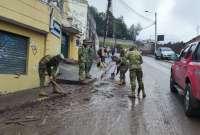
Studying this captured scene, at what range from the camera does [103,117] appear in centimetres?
991

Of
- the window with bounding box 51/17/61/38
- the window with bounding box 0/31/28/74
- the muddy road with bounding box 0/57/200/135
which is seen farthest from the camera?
the window with bounding box 51/17/61/38

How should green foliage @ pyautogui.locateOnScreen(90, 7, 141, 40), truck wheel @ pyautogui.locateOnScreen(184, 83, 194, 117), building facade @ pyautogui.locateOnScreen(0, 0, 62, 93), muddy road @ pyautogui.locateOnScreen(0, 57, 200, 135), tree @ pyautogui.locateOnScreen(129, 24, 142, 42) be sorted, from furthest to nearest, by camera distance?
1. tree @ pyautogui.locateOnScreen(129, 24, 142, 42)
2. green foliage @ pyautogui.locateOnScreen(90, 7, 141, 40)
3. building facade @ pyautogui.locateOnScreen(0, 0, 62, 93)
4. truck wheel @ pyautogui.locateOnScreen(184, 83, 194, 117)
5. muddy road @ pyautogui.locateOnScreen(0, 57, 200, 135)

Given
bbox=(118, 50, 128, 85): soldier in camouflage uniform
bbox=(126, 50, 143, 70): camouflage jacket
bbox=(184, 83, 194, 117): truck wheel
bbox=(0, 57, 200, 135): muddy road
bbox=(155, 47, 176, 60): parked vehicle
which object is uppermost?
bbox=(155, 47, 176, 60): parked vehicle

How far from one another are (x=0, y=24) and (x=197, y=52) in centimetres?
606

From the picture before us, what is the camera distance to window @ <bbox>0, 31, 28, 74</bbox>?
44.8 ft

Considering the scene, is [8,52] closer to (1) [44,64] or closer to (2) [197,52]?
(1) [44,64]

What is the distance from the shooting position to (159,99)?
43.4 ft

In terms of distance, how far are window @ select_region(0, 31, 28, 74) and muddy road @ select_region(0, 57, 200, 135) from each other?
7.40ft

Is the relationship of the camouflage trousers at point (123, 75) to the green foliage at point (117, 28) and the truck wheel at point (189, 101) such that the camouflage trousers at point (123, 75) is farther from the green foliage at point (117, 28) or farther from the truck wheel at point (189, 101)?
the green foliage at point (117, 28)

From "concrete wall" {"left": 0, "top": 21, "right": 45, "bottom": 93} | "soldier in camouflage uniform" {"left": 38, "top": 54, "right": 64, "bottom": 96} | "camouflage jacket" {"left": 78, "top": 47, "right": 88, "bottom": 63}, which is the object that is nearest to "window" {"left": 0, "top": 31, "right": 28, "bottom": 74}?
"concrete wall" {"left": 0, "top": 21, "right": 45, "bottom": 93}

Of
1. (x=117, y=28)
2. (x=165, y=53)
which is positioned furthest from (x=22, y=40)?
(x=117, y=28)

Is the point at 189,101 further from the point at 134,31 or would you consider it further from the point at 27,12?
the point at 134,31

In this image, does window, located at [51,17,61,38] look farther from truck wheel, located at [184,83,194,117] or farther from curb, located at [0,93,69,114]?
truck wheel, located at [184,83,194,117]

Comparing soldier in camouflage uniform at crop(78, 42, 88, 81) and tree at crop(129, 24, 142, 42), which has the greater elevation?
tree at crop(129, 24, 142, 42)
